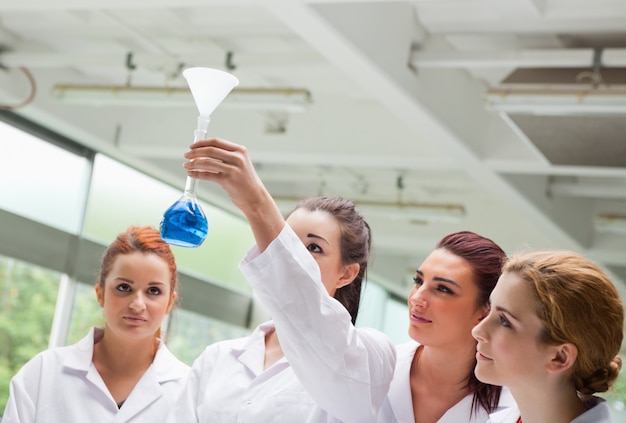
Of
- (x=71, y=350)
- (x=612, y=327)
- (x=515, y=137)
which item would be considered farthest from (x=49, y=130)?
(x=612, y=327)

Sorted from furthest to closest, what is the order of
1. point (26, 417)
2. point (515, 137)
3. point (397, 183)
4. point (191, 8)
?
point (397, 183), point (515, 137), point (191, 8), point (26, 417)

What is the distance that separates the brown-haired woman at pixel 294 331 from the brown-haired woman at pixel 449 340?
0.36ft

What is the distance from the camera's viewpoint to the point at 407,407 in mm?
2174

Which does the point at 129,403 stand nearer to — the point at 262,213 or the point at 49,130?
the point at 262,213

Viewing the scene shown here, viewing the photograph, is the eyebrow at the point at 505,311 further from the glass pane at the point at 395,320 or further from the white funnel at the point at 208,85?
the glass pane at the point at 395,320

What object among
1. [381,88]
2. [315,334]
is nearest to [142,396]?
[315,334]

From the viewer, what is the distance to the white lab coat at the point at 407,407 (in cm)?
214

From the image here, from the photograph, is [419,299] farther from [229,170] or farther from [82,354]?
[82,354]

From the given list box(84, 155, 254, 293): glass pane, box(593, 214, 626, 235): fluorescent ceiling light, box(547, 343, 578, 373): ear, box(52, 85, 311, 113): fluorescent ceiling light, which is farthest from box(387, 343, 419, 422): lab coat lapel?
box(593, 214, 626, 235): fluorescent ceiling light

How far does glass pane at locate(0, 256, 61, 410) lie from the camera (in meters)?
6.80

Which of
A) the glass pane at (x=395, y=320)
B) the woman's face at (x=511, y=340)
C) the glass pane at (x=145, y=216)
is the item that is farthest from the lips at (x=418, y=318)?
the glass pane at (x=395, y=320)

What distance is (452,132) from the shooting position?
5805 millimetres

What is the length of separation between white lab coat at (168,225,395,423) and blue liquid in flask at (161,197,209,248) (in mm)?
114

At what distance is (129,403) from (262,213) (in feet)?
3.72
